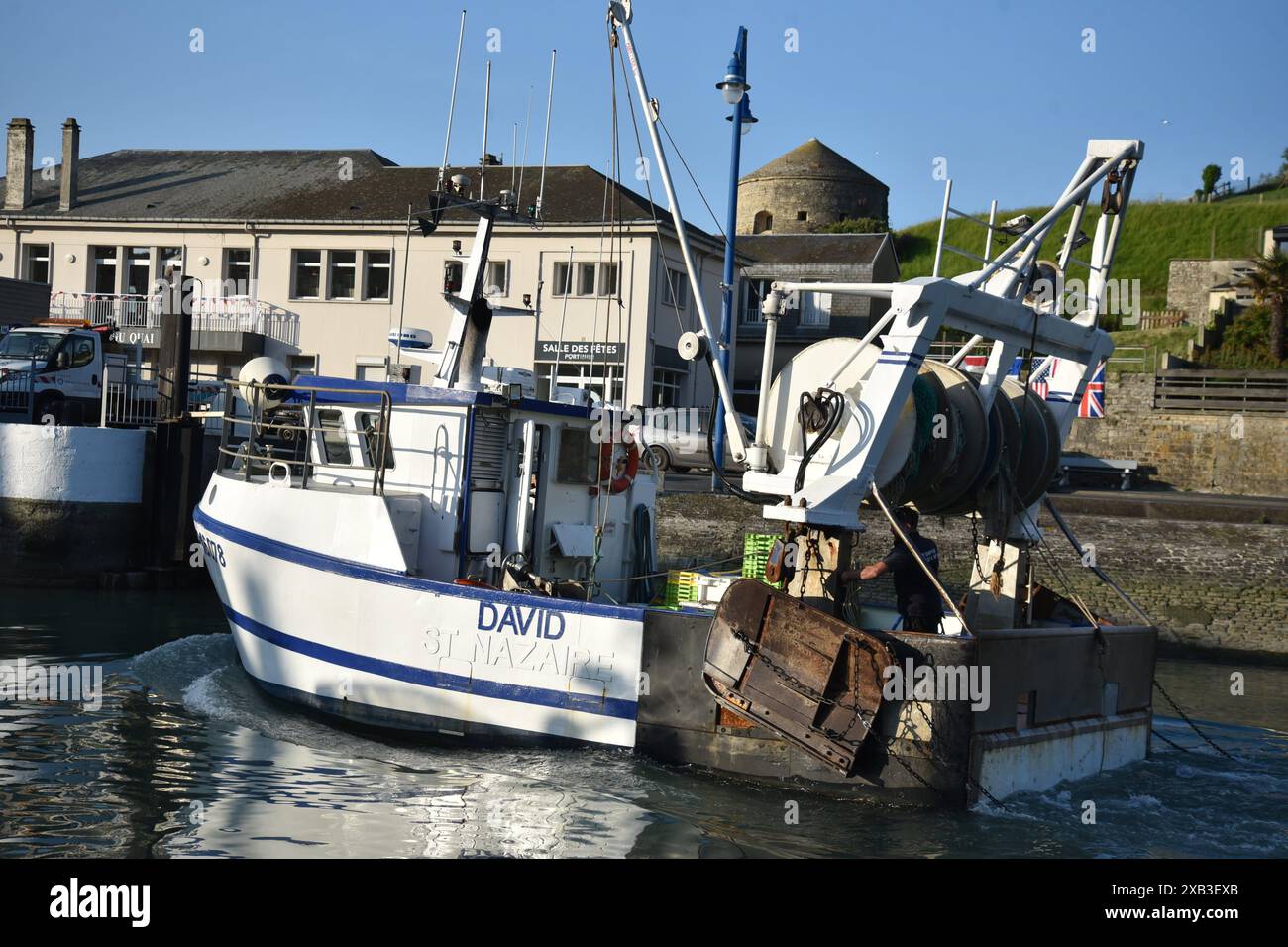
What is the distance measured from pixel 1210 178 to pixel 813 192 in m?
19.8

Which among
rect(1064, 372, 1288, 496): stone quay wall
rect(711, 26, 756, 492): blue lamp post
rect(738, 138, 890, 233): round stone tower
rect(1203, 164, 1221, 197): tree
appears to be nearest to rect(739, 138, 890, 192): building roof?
rect(738, 138, 890, 233): round stone tower

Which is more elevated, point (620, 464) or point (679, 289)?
point (679, 289)

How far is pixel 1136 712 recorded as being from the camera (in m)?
11.5

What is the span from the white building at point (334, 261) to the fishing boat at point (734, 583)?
18.9 m

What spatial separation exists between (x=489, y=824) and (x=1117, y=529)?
15.5 m

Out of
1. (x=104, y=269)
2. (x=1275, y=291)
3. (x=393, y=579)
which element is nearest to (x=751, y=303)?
(x=1275, y=291)

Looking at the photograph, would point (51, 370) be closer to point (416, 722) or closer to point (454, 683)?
point (416, 722)

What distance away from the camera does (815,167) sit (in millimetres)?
63781

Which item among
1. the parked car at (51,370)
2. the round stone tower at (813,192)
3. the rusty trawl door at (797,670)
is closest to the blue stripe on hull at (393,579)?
the rusty trawl door at (797,670)

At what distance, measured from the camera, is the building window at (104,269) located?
120 feet

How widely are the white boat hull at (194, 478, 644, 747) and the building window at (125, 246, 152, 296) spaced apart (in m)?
26.4

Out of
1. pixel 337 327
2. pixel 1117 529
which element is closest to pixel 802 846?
pixel 1117 529

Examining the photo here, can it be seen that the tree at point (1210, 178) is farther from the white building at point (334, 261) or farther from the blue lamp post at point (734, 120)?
the blue lamp post at point (734, 120)
